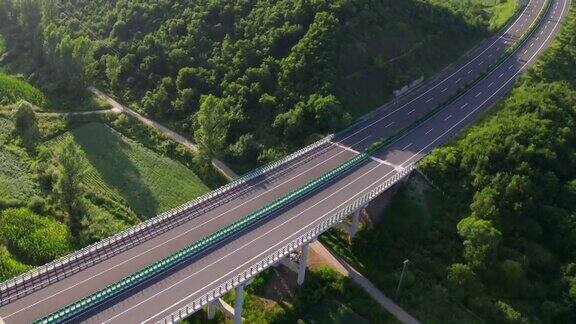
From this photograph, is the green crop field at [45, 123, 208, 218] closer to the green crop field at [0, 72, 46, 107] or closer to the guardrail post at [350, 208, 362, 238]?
the green crop field at [0, 72, 46, 107]

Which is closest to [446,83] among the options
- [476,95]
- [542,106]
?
[476,95]

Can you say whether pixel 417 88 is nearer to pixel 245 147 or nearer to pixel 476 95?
pixel 476 95

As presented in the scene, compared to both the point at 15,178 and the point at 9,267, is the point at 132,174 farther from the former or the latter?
the point at 9,267

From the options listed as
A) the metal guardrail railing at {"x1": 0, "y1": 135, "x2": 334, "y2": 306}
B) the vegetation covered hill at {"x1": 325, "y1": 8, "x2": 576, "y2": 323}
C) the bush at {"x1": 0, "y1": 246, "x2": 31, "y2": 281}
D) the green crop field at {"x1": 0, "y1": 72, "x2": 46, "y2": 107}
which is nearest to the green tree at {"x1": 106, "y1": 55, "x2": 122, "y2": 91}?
the green crop field at {"x1": 0, "y1": 72, "x2": 46, "y2": 107}

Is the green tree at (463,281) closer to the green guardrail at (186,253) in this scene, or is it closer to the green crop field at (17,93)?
the green guardrail at (186,253)

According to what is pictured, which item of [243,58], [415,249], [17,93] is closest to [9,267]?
[17,93]

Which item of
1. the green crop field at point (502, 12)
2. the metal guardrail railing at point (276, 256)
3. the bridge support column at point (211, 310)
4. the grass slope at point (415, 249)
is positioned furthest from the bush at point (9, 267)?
the green crop field at point (502, 12)
